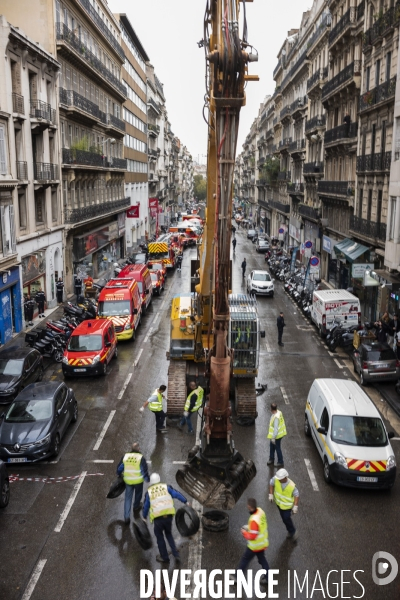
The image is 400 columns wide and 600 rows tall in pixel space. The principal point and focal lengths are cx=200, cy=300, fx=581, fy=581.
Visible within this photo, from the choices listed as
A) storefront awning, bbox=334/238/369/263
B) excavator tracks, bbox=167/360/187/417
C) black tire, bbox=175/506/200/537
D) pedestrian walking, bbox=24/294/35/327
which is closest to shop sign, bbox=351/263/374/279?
storefront awning, bbox=334/238/369/263

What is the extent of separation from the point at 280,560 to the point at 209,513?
1.84 m

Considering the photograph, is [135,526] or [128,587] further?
[135,526]

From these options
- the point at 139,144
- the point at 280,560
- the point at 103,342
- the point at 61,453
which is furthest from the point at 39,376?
the point at 139,144

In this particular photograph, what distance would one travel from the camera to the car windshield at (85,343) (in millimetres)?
21078

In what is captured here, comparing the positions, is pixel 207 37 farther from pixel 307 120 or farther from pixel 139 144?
pixel 139 144

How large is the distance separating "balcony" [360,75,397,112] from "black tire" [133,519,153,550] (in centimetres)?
2206

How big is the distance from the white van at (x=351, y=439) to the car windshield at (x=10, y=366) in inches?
376

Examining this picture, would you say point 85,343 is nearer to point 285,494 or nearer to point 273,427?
point 273,427

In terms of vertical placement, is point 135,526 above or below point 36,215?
below

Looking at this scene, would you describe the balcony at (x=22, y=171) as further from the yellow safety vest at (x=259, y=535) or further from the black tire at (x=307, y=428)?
the yellow safety vest at (x=259, y=535)

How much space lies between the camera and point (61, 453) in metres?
14.7

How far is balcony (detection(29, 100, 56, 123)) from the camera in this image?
29.4 metres

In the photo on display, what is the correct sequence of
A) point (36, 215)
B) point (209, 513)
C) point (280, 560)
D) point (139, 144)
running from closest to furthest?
point (280, 560), point (209, 513), point (36, 215), point (139, 144)

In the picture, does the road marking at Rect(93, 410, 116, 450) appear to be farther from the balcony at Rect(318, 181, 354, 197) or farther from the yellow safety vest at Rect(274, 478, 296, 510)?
the balcony at Rect(318, 181, 354, 197)
